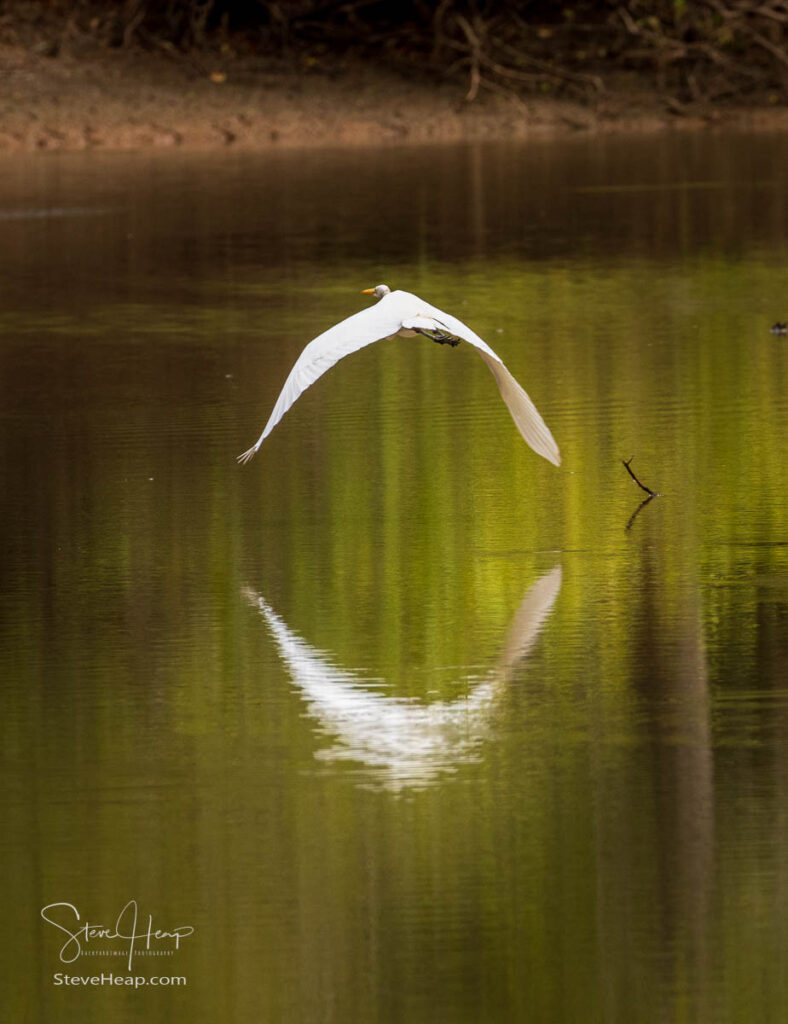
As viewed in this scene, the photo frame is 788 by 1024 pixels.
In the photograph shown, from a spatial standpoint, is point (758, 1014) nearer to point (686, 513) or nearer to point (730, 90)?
point (686, 513)

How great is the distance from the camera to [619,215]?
18.6m

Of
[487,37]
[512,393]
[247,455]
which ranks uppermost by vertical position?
[487,37]

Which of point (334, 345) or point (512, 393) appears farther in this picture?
point (512, 393)

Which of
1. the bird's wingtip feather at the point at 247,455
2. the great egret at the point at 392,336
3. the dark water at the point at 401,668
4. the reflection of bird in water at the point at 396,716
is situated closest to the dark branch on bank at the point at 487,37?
the dark water at the point at 401,668

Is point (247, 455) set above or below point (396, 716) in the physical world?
above

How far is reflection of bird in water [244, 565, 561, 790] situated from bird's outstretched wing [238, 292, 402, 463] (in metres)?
1.11

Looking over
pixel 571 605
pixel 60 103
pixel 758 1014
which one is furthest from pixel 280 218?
pixel 758 1014
